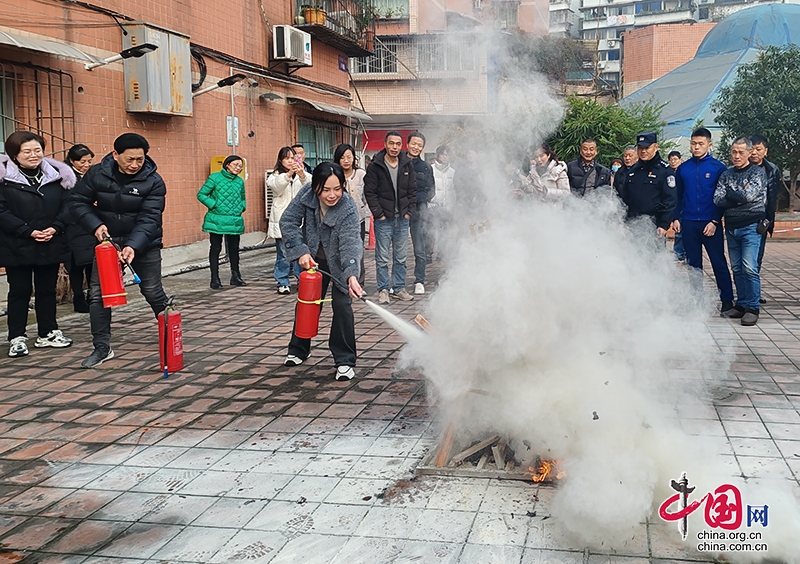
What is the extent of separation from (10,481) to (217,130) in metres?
9.99

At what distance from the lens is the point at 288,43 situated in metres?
14.7

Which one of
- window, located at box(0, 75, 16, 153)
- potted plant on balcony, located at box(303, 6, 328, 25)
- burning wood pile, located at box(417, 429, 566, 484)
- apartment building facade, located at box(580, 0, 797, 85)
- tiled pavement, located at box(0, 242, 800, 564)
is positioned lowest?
tiled pavement, located at box(0, 242, 800, 564)

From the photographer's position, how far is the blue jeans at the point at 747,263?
24.3 feet

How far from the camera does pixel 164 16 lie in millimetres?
11336

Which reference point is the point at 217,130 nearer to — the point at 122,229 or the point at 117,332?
the point at 117,332

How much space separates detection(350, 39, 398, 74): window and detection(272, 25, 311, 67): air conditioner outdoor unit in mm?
2603

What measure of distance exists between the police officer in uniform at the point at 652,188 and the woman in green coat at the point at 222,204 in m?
5.12

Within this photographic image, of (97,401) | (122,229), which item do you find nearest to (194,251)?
(122,229)

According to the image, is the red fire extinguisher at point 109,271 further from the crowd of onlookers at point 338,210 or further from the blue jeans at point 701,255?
the blue jeans at point 701,255

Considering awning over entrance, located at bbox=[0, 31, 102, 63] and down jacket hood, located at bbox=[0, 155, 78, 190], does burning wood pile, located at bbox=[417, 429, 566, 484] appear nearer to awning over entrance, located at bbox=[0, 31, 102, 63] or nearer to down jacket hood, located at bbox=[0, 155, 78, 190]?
down jacket hood, located at bbox=[0, 155, 78, 190]

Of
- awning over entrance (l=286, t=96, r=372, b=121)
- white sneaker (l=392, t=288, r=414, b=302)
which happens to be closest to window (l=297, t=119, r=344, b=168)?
awning over entrance (l=286, t=96, r=372, b=121)

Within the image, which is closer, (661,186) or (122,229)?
(122,229)

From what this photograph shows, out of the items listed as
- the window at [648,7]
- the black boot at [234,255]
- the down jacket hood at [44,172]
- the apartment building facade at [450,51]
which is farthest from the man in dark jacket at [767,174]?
the window at [648,7]

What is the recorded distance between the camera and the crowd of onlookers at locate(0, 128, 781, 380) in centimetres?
568
